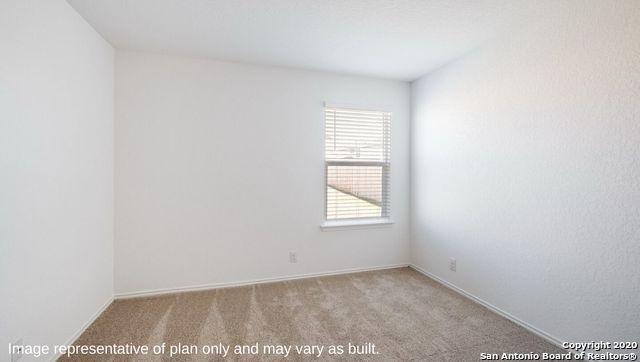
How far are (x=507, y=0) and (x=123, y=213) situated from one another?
3.81 metres

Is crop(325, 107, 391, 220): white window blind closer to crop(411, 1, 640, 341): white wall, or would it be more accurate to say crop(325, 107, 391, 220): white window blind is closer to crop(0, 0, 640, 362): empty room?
crop(0, 0, 640, 362): empty room

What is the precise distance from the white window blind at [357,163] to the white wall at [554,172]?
85 cm

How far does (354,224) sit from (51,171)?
2859 millimetres

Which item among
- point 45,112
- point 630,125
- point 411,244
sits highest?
point 45,112

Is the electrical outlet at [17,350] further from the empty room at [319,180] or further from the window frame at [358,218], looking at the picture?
the window frame at [358,218]

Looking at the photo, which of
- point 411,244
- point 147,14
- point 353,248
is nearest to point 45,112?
point 147,14

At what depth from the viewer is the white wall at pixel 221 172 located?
2.77 meters

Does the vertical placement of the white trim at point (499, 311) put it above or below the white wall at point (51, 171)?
below

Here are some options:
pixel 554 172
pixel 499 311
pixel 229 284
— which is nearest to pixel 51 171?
pixel 229 284

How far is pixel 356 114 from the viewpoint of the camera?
3512 millimetres

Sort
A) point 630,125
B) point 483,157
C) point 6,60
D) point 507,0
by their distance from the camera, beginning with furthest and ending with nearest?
point 483,157
point 507,0
point 630,125
point 6,60

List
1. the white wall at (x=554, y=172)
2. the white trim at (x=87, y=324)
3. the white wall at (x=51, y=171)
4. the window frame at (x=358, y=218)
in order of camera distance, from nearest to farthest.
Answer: the white wall at (x=51, y=171) → the white wall at (x=554, y=172) → the white trim at (x=87, y=324) → the window frame at (x=358, y=218)

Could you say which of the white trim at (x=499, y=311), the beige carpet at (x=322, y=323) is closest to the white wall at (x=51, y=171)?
the beige carpet at (x=322, y=323)

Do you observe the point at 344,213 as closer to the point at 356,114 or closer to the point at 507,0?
the point at 356,114
